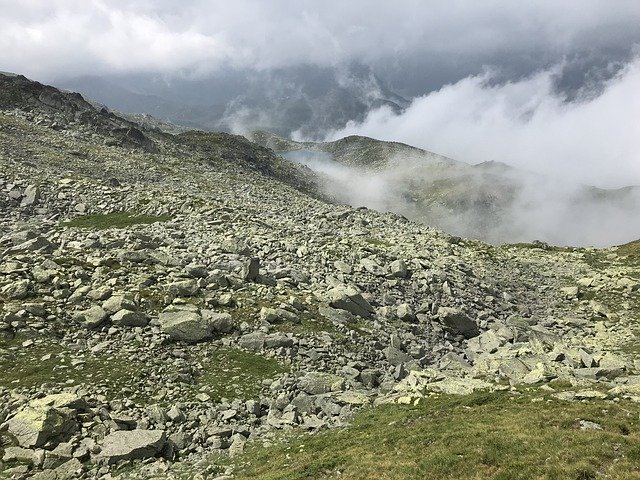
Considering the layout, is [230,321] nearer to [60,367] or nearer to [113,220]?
[60,367]

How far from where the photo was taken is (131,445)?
66.5ft

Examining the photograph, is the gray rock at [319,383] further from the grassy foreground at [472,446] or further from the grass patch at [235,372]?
the grassy foreground at [472,446]

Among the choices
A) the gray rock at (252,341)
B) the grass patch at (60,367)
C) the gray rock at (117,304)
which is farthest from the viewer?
the gray rock at (252,341)

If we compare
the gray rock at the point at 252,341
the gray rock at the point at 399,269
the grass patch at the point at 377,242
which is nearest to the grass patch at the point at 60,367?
Result: the gray rock at the point at 252,341

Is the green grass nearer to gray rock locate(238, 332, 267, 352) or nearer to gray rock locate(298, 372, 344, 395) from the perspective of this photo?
gray rock locate(238, 332, 267, 352)

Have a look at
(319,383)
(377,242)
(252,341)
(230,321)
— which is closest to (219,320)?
(230,321)

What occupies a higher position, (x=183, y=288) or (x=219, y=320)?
(x=183, y=288)

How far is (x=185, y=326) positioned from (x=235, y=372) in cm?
506

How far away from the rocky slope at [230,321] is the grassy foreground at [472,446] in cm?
220

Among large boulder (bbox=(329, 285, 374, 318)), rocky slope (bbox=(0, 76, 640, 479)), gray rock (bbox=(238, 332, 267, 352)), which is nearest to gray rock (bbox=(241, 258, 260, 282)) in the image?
rocky slope (bbox=(0, 76, 640, 479))

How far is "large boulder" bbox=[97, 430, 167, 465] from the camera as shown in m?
19.6

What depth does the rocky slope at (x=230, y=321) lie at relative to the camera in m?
22.1

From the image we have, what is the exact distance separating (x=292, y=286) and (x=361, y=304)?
680cm

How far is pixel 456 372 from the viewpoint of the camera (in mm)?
32281
